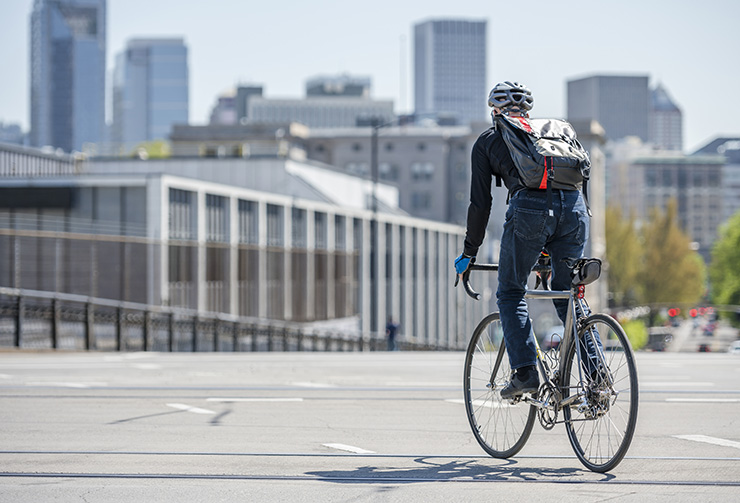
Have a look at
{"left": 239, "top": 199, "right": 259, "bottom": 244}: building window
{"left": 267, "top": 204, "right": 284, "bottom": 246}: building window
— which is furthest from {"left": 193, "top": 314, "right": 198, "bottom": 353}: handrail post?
{"left": 267, "top": 204, "right": 284, "bottom": 246}: building window

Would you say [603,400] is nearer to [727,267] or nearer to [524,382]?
[524,382]

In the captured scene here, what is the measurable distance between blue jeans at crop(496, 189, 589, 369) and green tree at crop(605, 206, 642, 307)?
415ft

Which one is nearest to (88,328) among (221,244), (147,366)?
(147,366)

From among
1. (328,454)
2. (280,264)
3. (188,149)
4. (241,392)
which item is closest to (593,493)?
(328,454)

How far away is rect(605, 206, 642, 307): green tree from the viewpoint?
433 ft

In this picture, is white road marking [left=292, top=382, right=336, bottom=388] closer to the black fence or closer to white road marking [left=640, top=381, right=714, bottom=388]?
white road marking [left=640, top=381, right=714, bottom=388]

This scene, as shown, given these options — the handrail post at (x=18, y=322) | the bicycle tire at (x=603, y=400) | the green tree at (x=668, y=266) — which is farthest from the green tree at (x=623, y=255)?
the bicycle tire at (x=603, y=400)

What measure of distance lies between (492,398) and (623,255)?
129 meters

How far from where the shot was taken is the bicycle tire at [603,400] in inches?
220

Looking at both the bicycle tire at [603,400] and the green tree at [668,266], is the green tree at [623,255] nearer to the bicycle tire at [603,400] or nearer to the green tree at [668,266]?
the green tree at [668,266]

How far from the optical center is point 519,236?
6125 mm

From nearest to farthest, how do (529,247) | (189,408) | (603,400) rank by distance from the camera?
(603,400)
(529,247)
(189,408)

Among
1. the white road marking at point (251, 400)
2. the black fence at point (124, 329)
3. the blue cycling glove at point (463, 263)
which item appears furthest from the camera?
the black fence at point (124, 329)

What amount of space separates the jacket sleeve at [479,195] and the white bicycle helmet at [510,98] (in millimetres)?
213
